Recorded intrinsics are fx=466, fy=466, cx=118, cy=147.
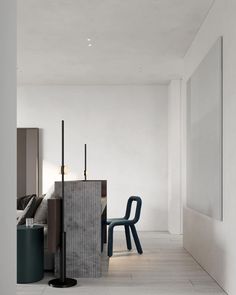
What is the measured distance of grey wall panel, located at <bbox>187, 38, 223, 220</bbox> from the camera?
4.34 meters

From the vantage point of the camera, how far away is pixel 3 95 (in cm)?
169

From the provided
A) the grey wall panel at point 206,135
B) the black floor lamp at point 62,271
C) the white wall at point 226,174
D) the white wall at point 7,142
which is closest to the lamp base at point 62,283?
the black floor lamp at point 62,271

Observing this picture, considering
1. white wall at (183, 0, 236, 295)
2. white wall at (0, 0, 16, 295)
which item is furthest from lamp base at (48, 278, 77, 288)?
white wall at (0, 0, 16, 295)

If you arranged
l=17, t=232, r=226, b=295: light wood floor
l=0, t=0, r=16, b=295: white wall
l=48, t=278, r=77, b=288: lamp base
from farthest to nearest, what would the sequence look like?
l=48, t=278, r=77, b=288: lamp base → l=17, t=232, r=226, b=295: light wood floor → l=0, t=0, r=16, b=295: white wall

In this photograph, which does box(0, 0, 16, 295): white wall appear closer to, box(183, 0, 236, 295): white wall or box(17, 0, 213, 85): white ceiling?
box(183, 0, 236, 295): white wall

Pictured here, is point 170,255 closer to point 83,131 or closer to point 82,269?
point 82,269

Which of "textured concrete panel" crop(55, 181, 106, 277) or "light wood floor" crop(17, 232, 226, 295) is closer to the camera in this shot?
"light wood floor" crop(17, 232, 226, 295)

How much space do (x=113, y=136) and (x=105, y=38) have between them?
3.15 m

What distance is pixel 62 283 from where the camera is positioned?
13.9 ft

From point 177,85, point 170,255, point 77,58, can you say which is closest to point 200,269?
point 170,255

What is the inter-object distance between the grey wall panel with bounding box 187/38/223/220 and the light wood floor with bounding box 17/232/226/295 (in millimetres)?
641

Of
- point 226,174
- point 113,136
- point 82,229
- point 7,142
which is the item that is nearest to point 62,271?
point 82,229

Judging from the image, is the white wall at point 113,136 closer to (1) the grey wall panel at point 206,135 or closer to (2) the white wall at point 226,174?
(1) the grey wall panel at point 206,135

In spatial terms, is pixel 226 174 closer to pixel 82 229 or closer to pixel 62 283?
pixel 82 229
